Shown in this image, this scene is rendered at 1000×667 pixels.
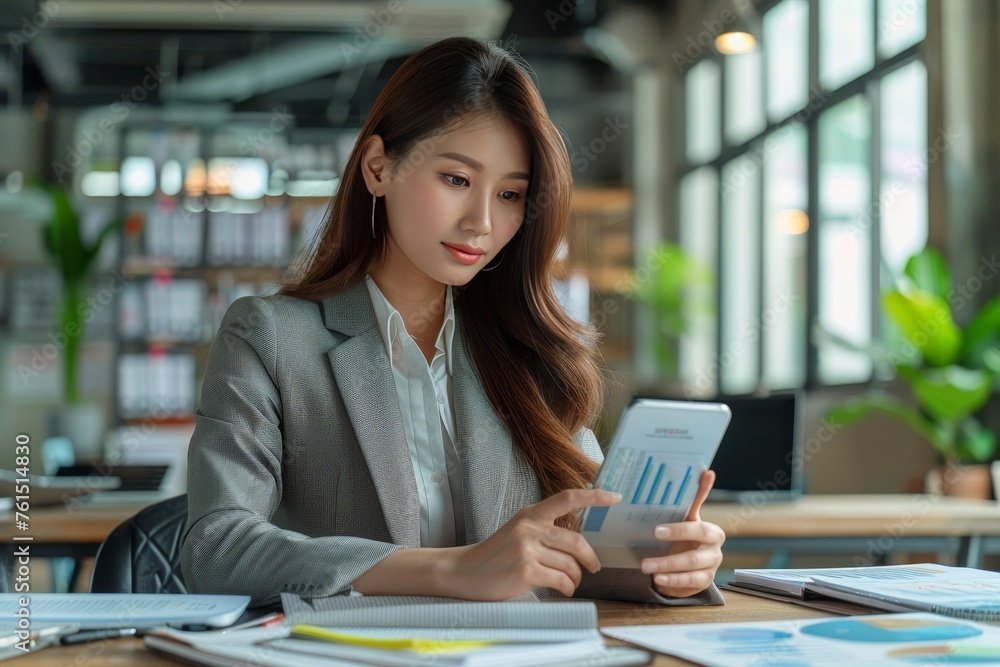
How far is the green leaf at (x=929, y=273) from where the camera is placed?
4684 millimetres

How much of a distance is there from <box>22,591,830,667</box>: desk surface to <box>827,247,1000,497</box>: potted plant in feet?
11.0

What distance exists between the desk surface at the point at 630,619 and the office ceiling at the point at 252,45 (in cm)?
562

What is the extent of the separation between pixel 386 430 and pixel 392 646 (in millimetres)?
635

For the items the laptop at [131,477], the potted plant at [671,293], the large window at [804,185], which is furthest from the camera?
the potted plant at [671,293]

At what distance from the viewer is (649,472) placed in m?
1.25

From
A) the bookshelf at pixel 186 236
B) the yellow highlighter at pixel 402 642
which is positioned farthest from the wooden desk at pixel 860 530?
the bookshelf at pixel 186 236

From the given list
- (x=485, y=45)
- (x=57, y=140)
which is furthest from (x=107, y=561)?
(x=57, y=140)

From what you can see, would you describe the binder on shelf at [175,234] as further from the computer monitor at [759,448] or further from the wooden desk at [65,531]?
the computer monitor at [759,448]

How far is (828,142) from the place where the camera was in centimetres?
630

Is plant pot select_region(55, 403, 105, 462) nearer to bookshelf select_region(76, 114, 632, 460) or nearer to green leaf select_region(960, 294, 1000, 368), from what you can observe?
bookshelf select_region(76, 114, 632, 460)

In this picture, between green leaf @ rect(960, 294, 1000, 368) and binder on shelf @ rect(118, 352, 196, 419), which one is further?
binder on shelf @ rect(118, 352, 196, 419)

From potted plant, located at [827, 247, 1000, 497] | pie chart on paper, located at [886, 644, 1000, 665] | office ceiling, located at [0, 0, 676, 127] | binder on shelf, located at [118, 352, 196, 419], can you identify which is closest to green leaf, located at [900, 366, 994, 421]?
potted plant, located at [827, 247, 1000, 497]

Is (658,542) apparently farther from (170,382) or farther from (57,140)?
(57,140)

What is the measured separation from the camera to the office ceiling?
6.96m
